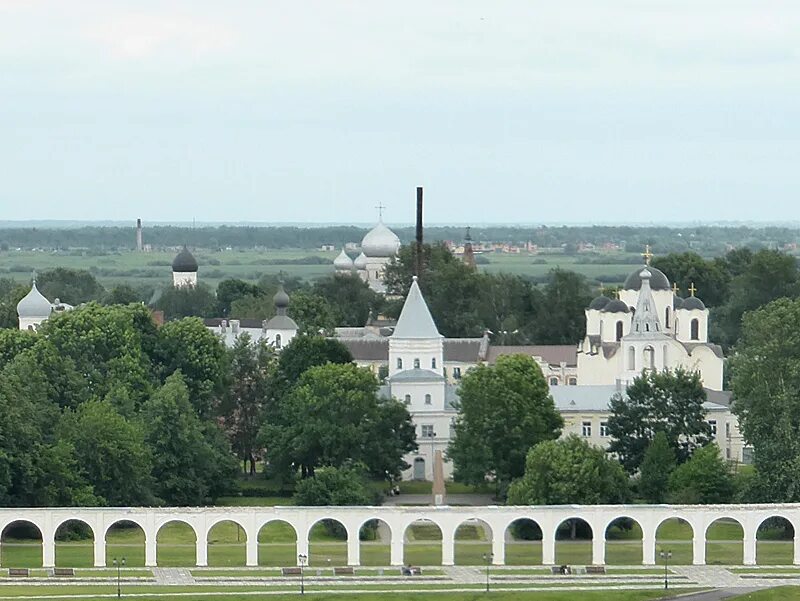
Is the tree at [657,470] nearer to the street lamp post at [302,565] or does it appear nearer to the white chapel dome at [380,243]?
the street lamp post at [302,565]

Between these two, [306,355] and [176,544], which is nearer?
[176,544]

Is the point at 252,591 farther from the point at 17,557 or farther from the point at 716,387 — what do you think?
the point at 716,387

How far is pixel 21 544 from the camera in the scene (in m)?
72.2

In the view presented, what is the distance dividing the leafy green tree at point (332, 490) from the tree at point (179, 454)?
4.09 meters

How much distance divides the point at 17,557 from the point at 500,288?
60589 millimetres

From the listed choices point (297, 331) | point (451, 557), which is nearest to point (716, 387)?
point (297, 331)

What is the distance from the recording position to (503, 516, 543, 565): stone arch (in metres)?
70.1

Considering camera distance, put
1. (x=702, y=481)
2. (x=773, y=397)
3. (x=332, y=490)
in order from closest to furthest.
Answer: (x=773, y=397) < (x=702, y=481) < (x=332, y=490)

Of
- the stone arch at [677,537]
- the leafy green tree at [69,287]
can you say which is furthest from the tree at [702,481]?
the leafy green tree at [69,287]

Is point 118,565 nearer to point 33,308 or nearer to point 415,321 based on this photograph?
point 415,321

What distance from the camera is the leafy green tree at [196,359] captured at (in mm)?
91062

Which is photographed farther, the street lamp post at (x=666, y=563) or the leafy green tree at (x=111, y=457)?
the leafy green tree at (x=111, y=457)

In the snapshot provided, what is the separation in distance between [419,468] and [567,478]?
14.2 meters

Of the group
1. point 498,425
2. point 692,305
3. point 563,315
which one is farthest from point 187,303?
point 498,425
